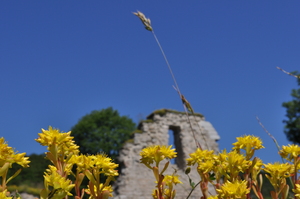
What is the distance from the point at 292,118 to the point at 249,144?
945 inches

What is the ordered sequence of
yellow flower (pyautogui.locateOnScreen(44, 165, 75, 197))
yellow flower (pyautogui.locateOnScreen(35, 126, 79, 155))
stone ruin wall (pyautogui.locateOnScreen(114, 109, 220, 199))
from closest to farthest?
yellow flower (pyautogui.locateOnScreen(44, 165, 75, 197))
yellow flower (pyautogui.locateOnScreen(35, 126, 79, 155))
stone ruin wall (pyautogui.locateOnScreen(114, 109, 220, 199))

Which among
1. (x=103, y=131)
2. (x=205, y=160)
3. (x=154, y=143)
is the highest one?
(x=103, y=131)

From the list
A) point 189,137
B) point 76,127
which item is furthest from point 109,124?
point 189,137

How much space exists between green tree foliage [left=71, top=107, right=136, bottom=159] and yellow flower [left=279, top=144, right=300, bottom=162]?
2040 centimetres

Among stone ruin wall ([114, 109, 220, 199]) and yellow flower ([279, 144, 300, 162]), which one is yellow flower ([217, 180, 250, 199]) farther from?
stone ruin wall ([114, 109, 220, 199])

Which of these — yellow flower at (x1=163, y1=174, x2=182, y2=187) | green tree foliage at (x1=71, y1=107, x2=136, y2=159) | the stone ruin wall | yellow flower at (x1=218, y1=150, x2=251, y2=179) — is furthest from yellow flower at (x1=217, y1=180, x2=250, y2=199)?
green tree foliage at (x1=71, y1=107, x2=136, y2=159)

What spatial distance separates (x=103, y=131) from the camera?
22922 millimetres

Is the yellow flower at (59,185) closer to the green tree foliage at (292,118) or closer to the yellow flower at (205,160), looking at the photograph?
the yellow flower at (205,160)

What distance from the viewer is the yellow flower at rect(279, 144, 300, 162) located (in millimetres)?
1509

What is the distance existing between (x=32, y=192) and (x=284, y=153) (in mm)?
13163

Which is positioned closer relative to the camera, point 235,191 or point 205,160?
point 235,191

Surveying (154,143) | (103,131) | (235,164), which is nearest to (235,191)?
(235,164)

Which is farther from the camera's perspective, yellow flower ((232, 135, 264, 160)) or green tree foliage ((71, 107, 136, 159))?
green tree foliage ((71, 107, 136, 159))

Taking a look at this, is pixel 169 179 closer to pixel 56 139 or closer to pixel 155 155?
pixel 155 155
